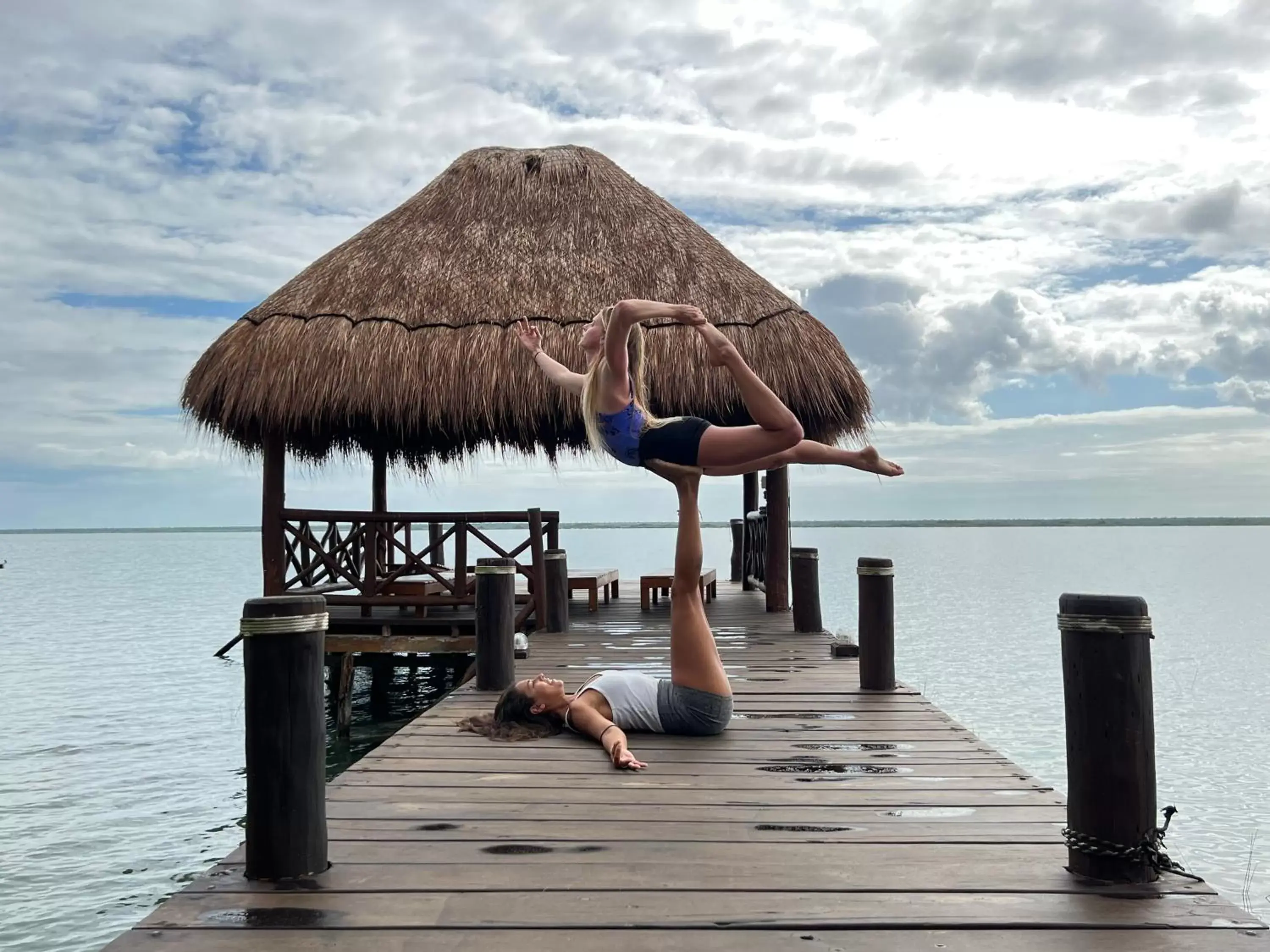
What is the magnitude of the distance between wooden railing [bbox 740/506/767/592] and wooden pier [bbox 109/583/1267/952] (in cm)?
817

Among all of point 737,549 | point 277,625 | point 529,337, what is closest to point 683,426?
point 529,337

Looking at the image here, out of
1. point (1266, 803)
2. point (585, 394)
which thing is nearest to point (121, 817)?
point (585, 394)

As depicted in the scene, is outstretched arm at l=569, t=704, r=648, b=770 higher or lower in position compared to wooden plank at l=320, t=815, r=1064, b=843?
higher

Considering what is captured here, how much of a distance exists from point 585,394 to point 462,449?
31.7ft

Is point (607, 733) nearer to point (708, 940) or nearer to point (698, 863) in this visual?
point (698, 863)

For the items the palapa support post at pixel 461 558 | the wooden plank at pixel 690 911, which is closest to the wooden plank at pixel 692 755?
the wooden plank at pixel 690 911

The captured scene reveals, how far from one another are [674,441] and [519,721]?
63.5 inches

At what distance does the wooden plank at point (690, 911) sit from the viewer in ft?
8.61

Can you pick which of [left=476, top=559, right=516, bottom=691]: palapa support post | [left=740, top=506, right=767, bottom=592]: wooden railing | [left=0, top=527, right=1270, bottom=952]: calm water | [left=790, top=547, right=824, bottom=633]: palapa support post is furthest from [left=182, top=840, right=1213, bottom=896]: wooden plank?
[left=740, top=506, right=767, bottom=592]: wooden railing

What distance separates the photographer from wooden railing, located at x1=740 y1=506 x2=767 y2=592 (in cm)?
1314

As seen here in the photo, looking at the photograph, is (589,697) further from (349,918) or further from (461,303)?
(461,303)

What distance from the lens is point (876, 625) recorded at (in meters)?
5.94

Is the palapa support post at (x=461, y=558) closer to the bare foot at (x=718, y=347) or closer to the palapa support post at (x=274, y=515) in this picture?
the palapa support post at (x=274, y=515)

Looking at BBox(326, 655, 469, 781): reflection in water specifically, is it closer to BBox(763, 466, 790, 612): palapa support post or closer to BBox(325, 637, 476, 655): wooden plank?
BBox(325, 637, 476, 655): wooden plank
